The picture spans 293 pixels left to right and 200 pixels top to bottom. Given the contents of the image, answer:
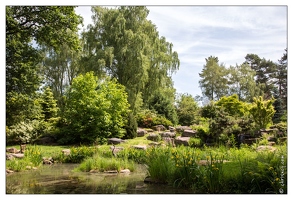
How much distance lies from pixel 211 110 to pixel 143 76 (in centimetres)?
456

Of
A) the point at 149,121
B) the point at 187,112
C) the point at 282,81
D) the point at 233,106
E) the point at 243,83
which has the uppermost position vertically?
the point at 243,83

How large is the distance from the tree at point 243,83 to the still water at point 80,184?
13.0 metres

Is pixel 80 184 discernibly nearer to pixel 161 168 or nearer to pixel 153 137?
pixel 161 168

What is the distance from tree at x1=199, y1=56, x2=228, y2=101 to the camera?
2223cm

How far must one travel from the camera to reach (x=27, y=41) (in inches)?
322

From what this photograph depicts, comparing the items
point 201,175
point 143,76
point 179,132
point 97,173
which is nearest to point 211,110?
point 179,132

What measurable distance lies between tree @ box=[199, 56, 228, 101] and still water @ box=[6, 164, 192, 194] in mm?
16122

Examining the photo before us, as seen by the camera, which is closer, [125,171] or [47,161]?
[125,171]

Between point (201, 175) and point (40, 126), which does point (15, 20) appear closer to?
point (201, 175)

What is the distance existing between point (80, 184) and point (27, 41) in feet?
14.6

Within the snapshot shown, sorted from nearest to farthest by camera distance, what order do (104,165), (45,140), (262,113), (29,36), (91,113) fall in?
(104,165) → (29,36) → (262,113) → (45,140) → (91,113)

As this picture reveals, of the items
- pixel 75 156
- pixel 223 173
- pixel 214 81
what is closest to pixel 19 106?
pixel 75 156

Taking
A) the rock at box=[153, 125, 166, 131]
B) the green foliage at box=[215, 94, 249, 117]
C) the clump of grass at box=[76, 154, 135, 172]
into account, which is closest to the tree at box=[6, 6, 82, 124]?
the clump of grass at box=[76, 154, 135, 172]

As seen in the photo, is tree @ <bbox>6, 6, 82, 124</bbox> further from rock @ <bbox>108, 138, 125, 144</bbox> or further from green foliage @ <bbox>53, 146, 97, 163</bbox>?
rock @ <bbox>108, 138, 125, 144</bbox>
